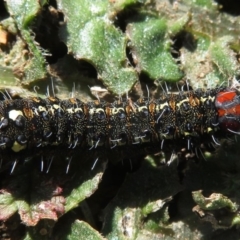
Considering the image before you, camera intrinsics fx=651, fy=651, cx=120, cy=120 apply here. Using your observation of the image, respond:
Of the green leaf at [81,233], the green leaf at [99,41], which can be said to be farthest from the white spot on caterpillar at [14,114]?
the green leaf at [81,233]

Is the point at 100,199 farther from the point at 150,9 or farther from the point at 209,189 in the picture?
the point at 150,9

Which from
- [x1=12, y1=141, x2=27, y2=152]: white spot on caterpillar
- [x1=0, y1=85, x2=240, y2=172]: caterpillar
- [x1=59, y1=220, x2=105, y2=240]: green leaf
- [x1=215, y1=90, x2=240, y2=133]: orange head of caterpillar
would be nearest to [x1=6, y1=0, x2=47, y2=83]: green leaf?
[x1=0, y1=85, x2=240, y2=172]: caterpillar

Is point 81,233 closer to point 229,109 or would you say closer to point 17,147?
point 17,147

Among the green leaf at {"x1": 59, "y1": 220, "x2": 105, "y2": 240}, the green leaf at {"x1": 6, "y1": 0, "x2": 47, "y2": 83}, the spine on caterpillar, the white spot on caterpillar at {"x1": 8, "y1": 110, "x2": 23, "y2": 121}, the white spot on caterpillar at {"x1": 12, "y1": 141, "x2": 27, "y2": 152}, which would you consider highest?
the green leaf at {"x1": 6, "y1": 0, "x2": 47, "y2": 83}

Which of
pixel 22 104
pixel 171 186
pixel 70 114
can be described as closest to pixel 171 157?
pixel 171 186

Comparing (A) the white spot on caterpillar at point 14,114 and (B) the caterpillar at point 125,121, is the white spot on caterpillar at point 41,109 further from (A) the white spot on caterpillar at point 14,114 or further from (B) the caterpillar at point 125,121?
(A) the white spot on caterpillar at point 14,114

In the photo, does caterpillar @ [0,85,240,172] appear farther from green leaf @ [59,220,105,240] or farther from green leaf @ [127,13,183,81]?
green leaf @ [59,220,105,240]

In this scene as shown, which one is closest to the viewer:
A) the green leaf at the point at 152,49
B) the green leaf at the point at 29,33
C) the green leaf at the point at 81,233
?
the green leaf at the point at 81,233

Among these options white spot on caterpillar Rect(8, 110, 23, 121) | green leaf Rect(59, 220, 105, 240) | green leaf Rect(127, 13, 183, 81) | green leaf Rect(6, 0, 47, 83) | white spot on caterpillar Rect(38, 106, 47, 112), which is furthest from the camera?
green leaf Rect(127, 13, 183, 81)
